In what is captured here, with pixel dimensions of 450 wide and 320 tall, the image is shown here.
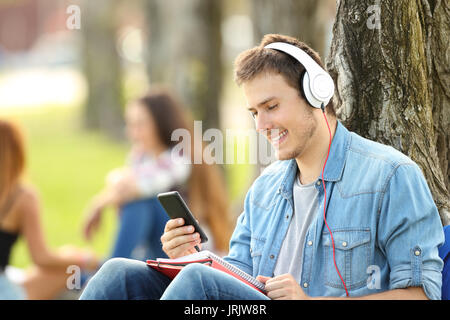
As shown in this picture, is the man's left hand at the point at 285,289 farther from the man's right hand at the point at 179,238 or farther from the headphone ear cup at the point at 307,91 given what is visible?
the headphone ear cup at the point at 307,91

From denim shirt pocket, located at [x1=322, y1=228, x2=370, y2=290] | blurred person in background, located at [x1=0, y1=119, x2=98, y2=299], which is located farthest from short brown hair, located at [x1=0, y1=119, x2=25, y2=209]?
denim shirt pocket, located at [x1=322, y1=228, x2=370, y2=290]

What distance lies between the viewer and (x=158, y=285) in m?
3.23

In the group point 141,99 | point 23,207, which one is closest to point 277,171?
point 23,207

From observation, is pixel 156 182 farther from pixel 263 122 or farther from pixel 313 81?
pixel 313 81

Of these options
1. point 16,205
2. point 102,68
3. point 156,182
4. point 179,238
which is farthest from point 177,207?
point 102,68

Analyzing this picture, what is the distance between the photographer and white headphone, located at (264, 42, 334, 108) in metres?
3.22

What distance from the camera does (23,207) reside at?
5.41m

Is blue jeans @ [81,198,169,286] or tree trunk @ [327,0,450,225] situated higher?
tree trunk @ [327,0,450,225]

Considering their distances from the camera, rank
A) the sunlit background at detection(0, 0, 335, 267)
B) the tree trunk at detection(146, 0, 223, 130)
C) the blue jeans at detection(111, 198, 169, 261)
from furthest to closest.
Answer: the tree trunk at detection(146, 0, 223, 130), the sunlit background at detection(0, 0, 335, 267), the blue jeans at detection(111, 198, 169, 261)

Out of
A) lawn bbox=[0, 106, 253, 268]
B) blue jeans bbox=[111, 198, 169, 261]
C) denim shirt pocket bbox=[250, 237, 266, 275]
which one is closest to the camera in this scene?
denim shirt pocket bbox=[250, 237, 266, 275]

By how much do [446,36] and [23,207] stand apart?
3.14m

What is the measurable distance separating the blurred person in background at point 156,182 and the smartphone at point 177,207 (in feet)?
8.08

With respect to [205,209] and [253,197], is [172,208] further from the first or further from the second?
[205,209]

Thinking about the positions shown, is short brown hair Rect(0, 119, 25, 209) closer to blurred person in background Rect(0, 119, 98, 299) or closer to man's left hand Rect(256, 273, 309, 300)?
blurred person in background Rect(0, 119, 98, 299)
